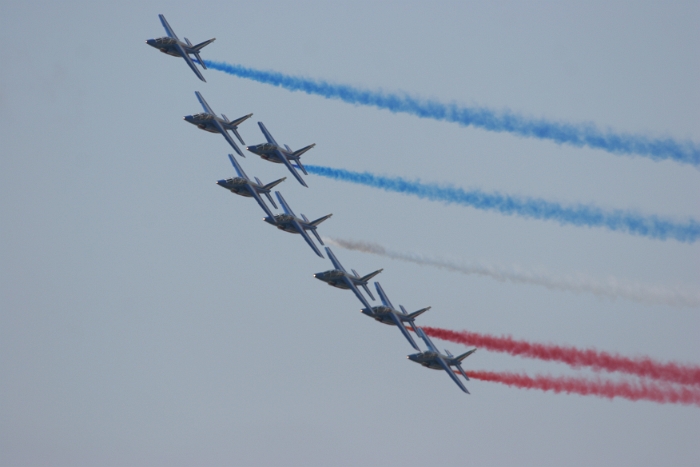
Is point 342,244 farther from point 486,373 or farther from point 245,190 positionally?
point 486,373

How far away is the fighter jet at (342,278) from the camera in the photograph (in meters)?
99.9

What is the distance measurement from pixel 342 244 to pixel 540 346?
1893 cm

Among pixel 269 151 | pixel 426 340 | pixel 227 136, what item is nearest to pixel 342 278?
pixel 426 340

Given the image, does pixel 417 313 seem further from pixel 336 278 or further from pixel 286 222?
pixel 286 222

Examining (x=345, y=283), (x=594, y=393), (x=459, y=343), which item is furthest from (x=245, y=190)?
(x=594, y=393)

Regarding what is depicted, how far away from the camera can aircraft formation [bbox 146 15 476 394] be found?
324ft

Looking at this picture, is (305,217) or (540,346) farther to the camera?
(305,217)

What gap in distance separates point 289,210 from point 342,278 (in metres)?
7.23

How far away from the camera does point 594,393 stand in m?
91.6

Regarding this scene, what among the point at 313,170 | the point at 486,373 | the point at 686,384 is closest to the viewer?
the point at 686,384

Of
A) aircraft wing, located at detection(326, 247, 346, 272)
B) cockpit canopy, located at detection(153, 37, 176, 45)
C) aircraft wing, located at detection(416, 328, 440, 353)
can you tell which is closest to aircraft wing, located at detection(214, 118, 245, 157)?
cockpit canopy, located at detection(153, 37, 176, 45)

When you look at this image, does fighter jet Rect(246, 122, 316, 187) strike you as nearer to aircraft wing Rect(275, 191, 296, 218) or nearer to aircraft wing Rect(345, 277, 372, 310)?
aircraft wing Rect(275, 191, 296, 218)

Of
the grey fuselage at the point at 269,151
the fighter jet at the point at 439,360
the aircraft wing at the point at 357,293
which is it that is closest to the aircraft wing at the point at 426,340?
the fighter jet at the point at 439,360

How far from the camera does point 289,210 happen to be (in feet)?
337
